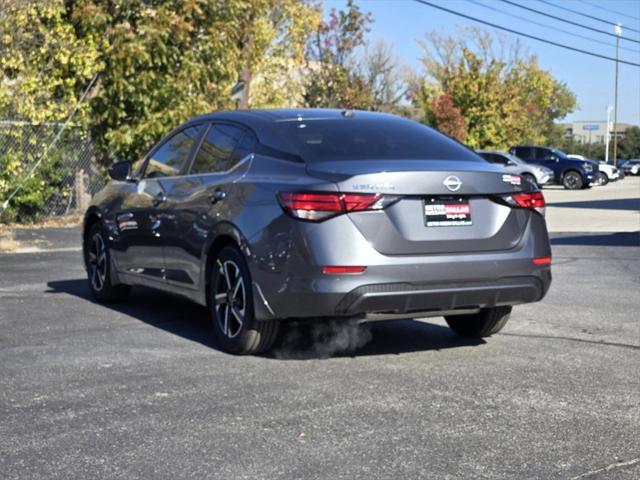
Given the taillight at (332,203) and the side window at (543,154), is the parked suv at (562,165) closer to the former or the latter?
the side window at (543,154)

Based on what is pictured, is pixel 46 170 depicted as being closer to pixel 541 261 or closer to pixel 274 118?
pixel 274 118

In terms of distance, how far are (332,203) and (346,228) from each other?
6.6 inches

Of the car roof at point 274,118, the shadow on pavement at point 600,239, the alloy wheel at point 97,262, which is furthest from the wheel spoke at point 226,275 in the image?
the shadow on pavement at point 600,239

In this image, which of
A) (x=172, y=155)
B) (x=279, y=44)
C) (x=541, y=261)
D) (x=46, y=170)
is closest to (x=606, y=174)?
(x=279, y=44)

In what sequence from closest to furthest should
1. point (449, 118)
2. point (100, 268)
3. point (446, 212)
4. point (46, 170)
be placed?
1. point (446, 212)
2. point (100, 268)
3. point (46, 170)
4. point (449, 118)

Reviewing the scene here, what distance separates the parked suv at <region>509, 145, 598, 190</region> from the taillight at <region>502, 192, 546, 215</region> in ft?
120

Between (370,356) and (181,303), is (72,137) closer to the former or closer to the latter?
(181,303)

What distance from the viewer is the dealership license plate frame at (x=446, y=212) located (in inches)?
252

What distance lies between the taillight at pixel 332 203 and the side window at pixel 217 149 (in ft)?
3.75

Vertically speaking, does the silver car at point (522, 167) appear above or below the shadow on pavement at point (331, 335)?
above

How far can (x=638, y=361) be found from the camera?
668 cm

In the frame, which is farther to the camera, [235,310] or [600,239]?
[600,239]

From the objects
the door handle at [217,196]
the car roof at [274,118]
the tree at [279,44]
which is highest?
the tree at [279,44]

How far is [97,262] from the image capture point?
957 centimetres
